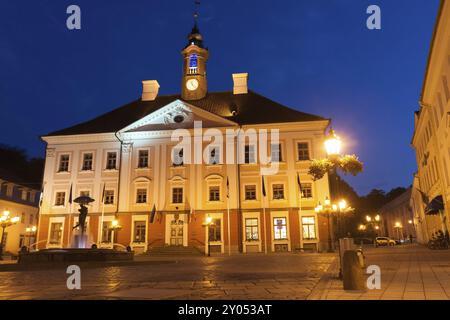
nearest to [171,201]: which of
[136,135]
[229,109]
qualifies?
[136,135]

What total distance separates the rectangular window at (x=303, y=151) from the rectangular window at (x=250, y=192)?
16.8ft

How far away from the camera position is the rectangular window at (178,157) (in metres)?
37.0

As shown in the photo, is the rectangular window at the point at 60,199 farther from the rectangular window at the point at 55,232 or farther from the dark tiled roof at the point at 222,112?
the dark tiled roof at the point at 222,112

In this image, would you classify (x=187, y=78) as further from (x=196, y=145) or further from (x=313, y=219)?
(x=313, y=219)

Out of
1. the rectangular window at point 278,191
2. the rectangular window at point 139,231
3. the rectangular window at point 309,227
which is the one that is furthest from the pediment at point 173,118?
the rectangular window at point 309,227

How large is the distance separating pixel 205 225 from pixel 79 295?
25.6m

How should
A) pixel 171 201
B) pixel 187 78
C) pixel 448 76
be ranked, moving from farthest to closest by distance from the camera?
pixel 187 78
pixel 171 201
pixel 448 76

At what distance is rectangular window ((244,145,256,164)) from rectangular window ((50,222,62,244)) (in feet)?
62.2

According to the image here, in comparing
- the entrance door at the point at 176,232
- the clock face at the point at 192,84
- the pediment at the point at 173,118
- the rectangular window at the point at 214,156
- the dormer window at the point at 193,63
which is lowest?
the entrance door at the point at 176,232

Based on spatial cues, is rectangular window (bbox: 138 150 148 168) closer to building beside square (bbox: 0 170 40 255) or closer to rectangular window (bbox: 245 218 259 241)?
rectangular window (bbox: 245 218 259 241)

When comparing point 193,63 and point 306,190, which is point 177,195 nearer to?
point 306,190

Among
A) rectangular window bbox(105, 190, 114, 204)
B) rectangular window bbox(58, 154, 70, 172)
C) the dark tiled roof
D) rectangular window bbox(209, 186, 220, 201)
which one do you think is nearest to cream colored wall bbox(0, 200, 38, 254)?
rectangular window bbox(58, 154, 70, 172)

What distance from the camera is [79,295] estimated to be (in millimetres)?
7996

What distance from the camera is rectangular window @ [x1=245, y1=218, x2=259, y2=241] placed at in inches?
1367
